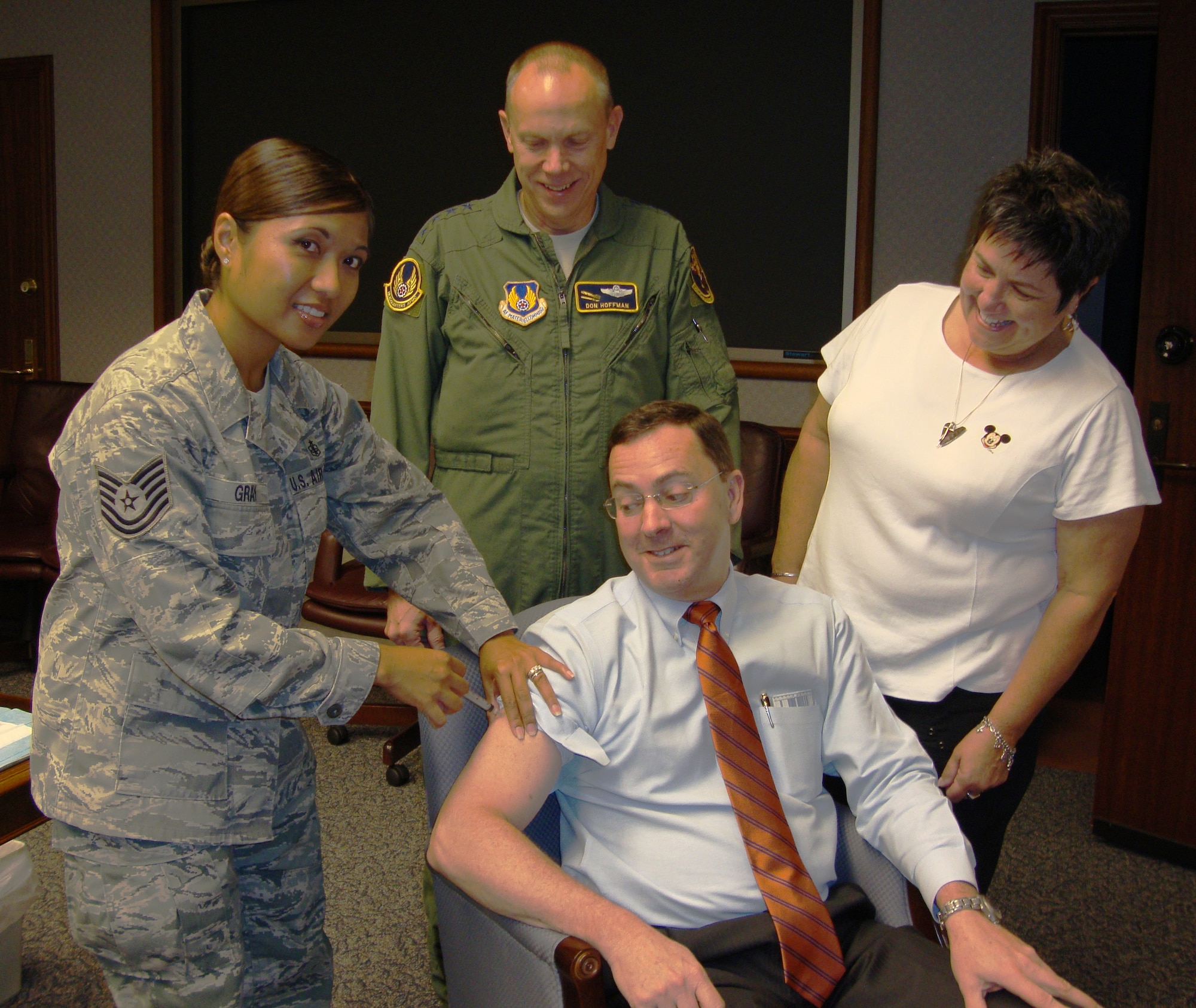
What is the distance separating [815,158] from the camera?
11.9ft

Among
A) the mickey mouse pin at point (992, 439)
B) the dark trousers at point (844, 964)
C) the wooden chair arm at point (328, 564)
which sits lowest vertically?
the dark trousers at point (844, 964)

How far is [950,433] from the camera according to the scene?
1567mm

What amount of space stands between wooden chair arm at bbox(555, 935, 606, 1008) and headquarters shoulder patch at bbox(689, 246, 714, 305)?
1.39 metres

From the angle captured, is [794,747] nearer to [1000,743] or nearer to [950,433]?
[1000,743]

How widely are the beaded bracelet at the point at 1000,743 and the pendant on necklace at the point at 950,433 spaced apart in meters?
0.45

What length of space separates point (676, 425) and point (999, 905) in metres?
1.74

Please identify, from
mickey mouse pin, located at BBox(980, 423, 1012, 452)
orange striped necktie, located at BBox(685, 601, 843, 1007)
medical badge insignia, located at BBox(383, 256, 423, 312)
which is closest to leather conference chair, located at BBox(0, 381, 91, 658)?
medical badge insignia, located at BBox(383, 256, 423, 312)

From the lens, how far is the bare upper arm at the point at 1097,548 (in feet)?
4.91

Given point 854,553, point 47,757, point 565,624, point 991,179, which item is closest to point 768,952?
point 565,624

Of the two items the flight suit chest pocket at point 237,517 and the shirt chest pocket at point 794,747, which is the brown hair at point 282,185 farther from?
the shirt chest pocket at point 794,747

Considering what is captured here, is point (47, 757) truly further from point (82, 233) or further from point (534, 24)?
point (82, 233)

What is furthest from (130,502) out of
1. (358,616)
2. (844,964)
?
(358,616)

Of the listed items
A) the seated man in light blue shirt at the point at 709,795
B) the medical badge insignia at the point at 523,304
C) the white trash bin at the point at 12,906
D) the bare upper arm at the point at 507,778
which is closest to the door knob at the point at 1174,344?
the seated man in light blue shirt at the point at 709,795

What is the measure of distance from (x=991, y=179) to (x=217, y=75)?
3856 mm
